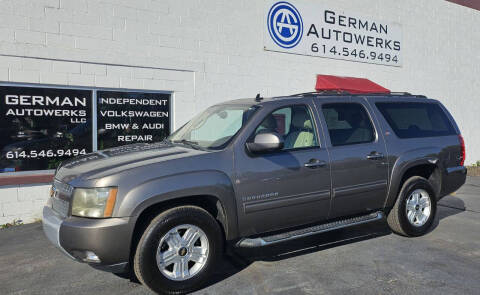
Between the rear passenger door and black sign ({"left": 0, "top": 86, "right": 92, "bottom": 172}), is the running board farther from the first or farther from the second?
black sign ({"left": 0, "top": 86, "right": 92, "bottom": 172})

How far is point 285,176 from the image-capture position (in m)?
4.23

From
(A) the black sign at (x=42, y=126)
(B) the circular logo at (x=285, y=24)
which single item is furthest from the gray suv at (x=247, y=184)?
(B) the circular logo at (x=285, y=24)

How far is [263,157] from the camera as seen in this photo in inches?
163

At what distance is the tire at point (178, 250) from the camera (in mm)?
3564

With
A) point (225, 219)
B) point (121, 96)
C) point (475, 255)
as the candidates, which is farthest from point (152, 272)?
point (121, 96)

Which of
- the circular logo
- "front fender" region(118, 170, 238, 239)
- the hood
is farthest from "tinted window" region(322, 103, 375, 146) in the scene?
the circular logo

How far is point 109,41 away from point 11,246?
3.76 m

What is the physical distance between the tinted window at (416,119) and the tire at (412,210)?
648 mm

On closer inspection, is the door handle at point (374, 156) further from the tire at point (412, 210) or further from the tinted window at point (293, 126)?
the tinted window at point (293, 126)

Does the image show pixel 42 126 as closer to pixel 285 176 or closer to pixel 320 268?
pixel 285 176

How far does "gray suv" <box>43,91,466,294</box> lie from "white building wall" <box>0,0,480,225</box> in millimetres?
2954

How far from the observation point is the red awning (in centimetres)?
980

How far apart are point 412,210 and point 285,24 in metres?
5.65

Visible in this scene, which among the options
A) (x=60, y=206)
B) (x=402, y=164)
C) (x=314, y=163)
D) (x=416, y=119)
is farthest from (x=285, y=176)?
(x=416, y=119)
